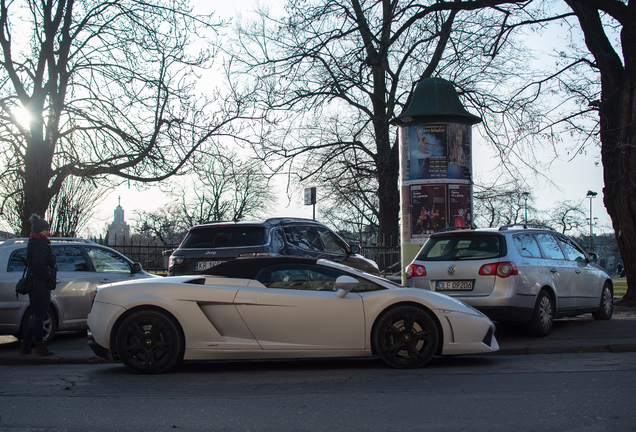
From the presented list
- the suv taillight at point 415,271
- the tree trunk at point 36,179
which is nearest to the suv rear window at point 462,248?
the suv taillight at point 415,271

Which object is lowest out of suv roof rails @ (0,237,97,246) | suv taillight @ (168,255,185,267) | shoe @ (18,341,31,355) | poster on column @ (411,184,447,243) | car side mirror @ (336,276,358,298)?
shoe @ (18,341,31,355)

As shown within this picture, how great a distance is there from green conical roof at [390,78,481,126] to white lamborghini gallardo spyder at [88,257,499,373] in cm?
707

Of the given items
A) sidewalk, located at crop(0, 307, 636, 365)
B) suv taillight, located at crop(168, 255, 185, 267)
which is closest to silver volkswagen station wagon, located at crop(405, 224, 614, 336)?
sidewalk, located at crop(0, 307, 636, 365)

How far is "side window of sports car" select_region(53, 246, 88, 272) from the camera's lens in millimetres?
10366

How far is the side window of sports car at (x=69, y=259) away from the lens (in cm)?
1037

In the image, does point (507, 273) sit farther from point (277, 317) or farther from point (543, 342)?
point (277, 317)

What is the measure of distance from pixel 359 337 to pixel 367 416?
6.89 ft

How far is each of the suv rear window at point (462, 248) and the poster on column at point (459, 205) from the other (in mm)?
3430

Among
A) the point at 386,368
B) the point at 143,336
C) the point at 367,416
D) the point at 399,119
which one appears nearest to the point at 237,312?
the point at 143,336

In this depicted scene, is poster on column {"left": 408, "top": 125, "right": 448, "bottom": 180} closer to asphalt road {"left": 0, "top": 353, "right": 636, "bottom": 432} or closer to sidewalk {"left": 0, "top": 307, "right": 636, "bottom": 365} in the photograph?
sidewalk {"left": 0, "top": 307, "right": 636, "bottom": 365}

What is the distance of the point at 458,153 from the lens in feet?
44.6

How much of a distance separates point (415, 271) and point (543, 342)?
2.09m

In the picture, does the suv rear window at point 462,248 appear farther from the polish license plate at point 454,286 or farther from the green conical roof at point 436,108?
the green conical roof at point 436,108

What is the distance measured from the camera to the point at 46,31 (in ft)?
59.3
